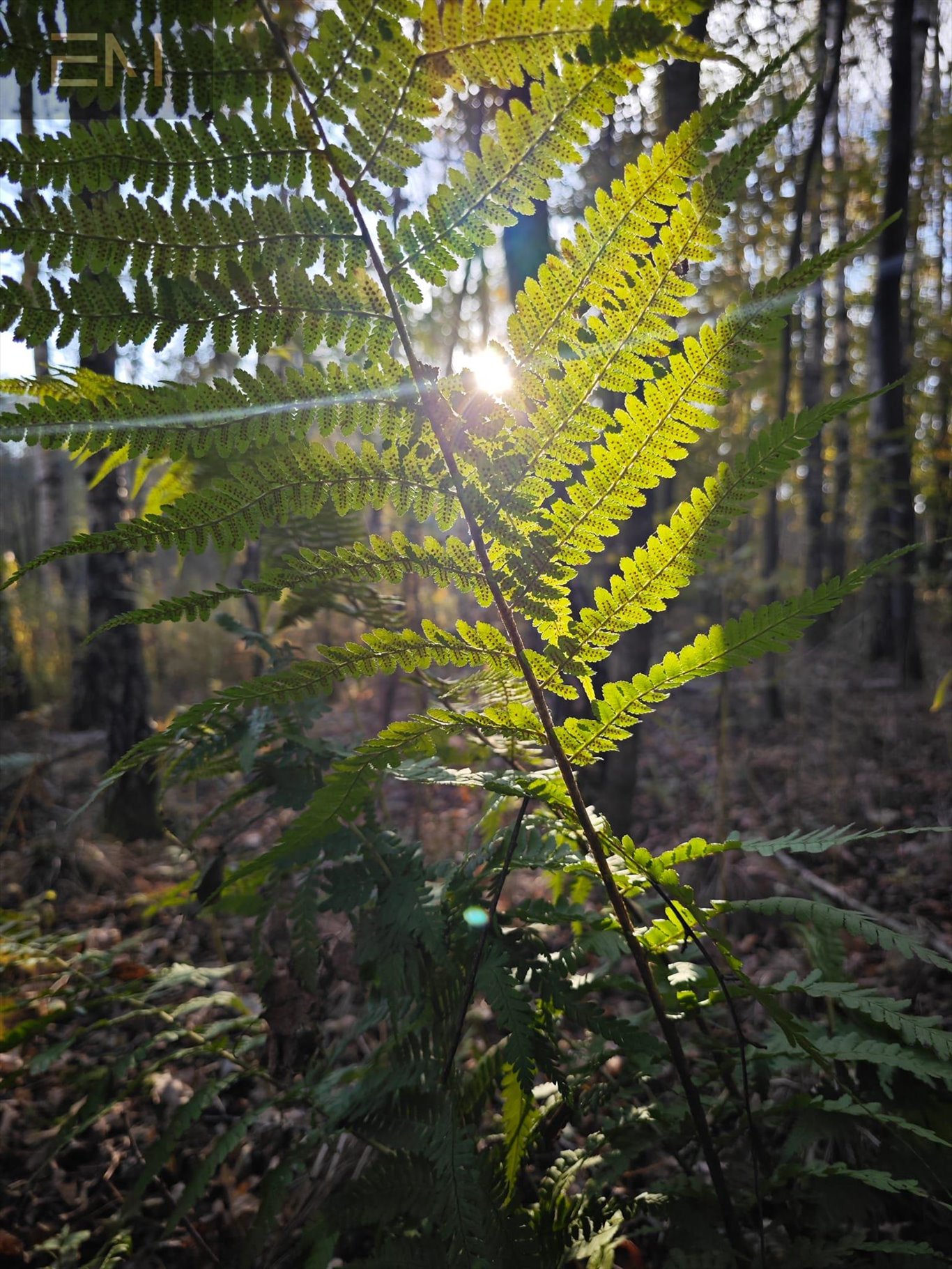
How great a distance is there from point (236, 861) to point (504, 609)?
161cm

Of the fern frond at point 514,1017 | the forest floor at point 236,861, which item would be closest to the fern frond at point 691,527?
the fern frond at point 514,1017

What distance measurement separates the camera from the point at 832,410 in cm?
78

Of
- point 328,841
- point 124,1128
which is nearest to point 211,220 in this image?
point 328,841

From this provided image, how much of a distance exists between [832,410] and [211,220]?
782 mm

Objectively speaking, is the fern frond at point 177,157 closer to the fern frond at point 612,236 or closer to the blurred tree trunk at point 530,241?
the fern frond at point 612,236

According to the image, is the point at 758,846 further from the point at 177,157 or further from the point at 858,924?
the point at 177,157

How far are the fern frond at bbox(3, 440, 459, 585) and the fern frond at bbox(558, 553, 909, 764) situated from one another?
0.34 meters

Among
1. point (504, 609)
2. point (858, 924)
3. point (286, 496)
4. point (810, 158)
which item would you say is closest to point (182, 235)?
point (286, 496)

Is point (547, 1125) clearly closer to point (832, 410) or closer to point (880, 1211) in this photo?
point (880, 1211)

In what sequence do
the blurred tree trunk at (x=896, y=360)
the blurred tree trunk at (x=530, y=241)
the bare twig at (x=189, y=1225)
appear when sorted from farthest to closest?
the blurred tree trunk at (x=896, y=360) → the blurred tree trunk at (x=530, y=241) → the bare twig at (x=189, y=1225)

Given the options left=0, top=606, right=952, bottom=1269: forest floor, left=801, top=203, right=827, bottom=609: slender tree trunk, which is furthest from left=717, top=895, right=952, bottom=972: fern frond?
left=801, top=203, right=827, bottom=609: slender tree trunk

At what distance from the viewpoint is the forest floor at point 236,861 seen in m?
1.92

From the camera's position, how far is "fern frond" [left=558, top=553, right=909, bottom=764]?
0.78 m

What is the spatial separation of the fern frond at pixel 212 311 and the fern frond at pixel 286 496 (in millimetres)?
143
